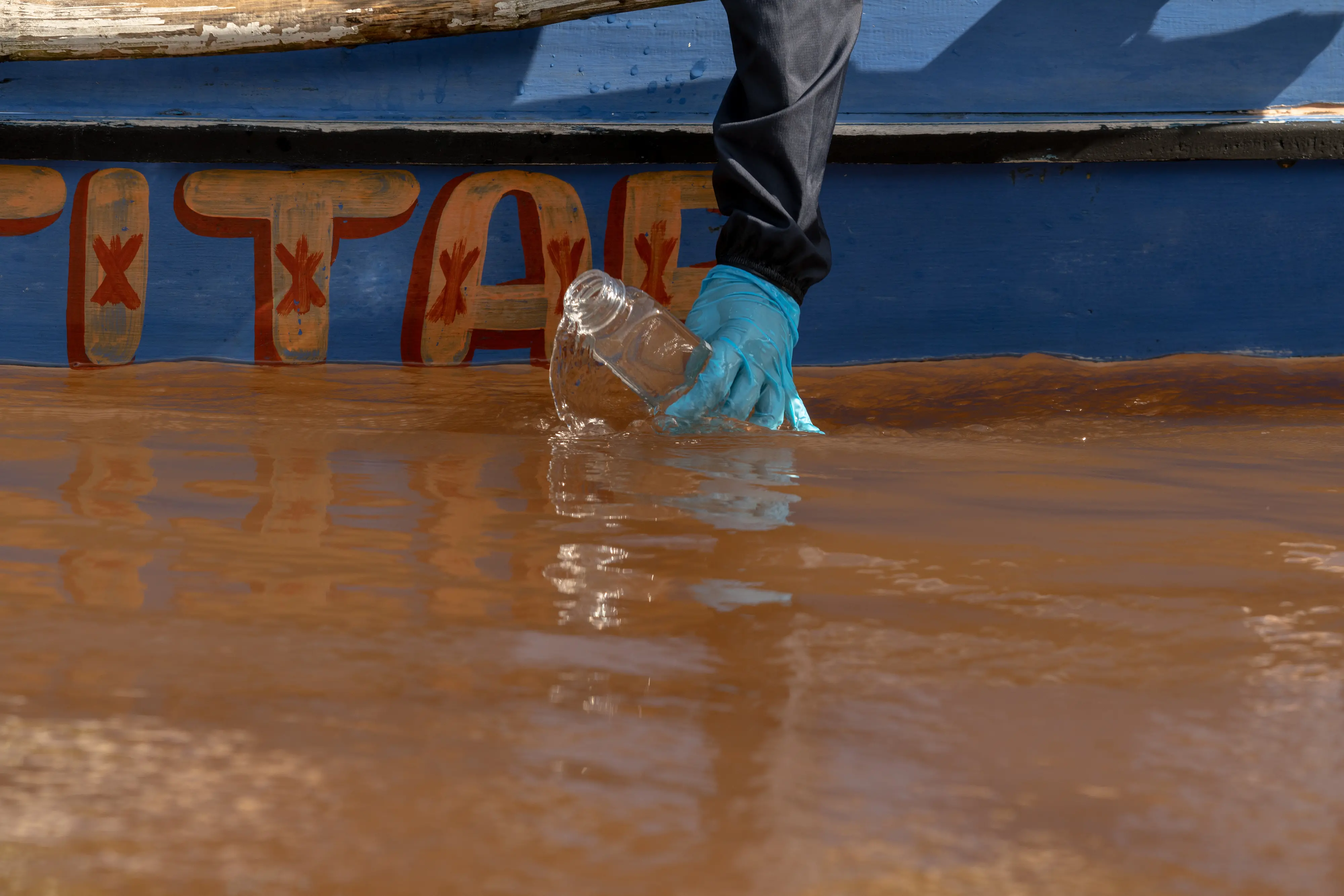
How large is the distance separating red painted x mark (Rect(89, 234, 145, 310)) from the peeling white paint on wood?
0.38m

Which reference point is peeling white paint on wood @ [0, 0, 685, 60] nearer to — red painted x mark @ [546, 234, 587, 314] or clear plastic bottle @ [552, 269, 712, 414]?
red painted x mark @ [546, 234, 587, 314]

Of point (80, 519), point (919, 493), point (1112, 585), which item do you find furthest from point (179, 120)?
point (1112, 585)

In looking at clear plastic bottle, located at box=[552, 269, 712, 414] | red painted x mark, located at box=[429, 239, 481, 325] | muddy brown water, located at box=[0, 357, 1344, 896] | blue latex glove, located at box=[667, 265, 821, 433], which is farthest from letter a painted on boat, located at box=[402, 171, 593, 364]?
muddy brown water, located at box=[0, 357, 1344, 896]

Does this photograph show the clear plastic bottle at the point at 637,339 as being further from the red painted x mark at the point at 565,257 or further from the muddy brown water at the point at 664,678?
the muddy brown water at the point at 664,678

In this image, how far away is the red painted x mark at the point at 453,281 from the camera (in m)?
2.35

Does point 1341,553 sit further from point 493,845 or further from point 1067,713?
point 493,845

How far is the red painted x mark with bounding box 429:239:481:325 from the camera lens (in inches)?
92.6

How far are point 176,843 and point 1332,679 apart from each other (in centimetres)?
54

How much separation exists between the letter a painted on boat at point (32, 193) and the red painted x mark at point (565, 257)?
1035mm

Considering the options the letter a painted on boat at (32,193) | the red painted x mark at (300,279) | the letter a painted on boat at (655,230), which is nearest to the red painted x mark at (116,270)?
the letter a painted on boat at (32,193)

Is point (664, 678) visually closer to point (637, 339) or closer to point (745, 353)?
point (745, 353)

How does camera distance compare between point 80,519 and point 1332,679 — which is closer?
point 1332,679

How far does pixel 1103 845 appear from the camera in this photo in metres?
0.40

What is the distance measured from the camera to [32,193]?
2.33 metres
